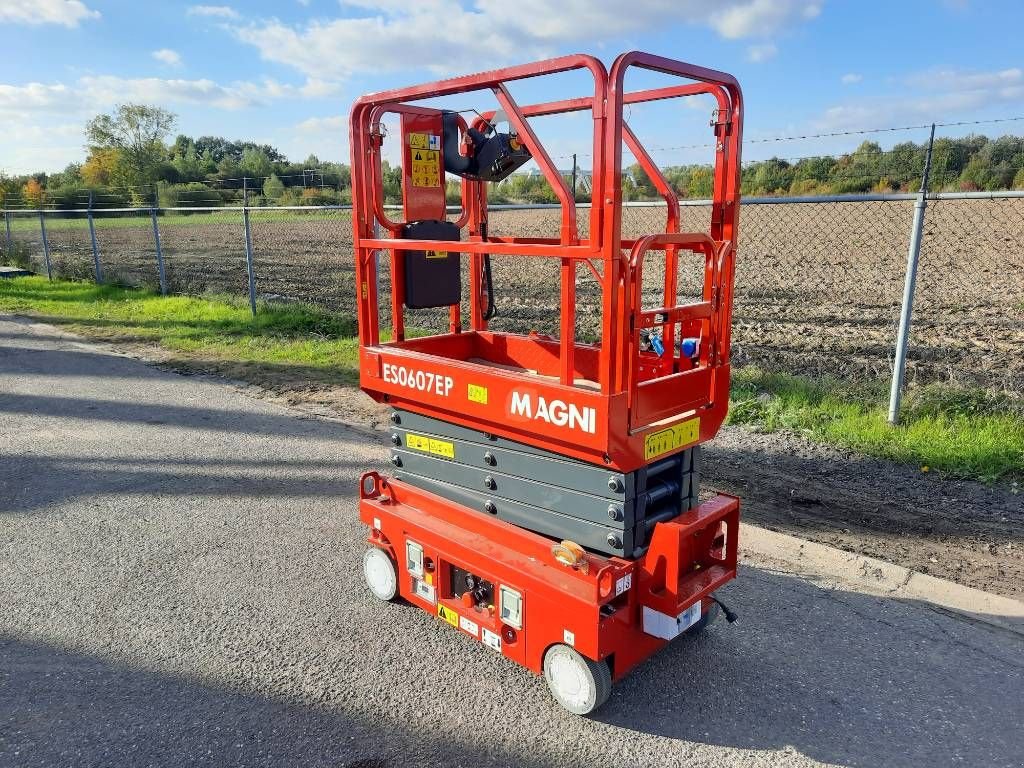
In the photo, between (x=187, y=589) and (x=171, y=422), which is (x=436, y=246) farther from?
(x=171, y=422)

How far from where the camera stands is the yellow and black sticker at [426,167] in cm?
363

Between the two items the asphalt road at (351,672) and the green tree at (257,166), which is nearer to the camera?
the asphalt road at (351,672)

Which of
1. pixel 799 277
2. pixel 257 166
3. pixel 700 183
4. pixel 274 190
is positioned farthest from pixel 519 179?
pixel 257 166

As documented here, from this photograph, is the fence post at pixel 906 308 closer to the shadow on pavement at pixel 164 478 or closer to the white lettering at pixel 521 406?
the white lettering at pixel 521 406

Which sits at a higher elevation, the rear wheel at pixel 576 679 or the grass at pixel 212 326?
the grass at pixel 212 326

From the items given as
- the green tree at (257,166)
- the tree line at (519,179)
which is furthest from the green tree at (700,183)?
the green tree at (257,166)

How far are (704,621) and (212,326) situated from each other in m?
9.64

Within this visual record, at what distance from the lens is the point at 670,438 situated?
113 inches

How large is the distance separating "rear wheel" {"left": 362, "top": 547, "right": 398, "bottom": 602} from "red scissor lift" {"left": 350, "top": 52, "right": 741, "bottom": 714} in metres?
0.01

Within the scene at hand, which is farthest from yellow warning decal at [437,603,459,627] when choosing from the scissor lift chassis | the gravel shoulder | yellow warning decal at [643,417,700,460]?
the gravel shoulder

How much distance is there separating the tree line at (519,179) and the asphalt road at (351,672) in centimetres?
231

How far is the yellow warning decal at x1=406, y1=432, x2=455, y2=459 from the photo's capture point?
3.38m

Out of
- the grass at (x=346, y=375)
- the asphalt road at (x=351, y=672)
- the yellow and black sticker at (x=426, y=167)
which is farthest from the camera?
the grass at (x=346, y=375)

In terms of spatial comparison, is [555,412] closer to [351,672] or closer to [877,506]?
[351,672]
